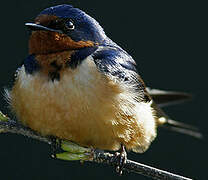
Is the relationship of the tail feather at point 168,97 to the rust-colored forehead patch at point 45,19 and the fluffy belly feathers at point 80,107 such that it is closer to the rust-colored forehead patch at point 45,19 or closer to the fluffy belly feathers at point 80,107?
the fluffy belly feathers at point 80,107

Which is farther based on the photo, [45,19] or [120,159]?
[120,159]

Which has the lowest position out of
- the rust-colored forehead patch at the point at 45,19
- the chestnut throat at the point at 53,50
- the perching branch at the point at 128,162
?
the perching branch at the point at 128,162

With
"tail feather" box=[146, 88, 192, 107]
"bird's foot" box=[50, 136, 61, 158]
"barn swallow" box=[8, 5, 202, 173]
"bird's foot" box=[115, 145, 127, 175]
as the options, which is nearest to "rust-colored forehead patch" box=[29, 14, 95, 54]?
"barn swallow" box=[8, 5, 202, 173]

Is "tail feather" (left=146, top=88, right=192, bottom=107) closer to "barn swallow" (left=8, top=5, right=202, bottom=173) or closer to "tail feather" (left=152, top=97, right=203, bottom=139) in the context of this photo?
"tail feather" (left=152, top=97, right=203, bottom=139)

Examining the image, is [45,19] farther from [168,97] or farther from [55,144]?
[168,97]

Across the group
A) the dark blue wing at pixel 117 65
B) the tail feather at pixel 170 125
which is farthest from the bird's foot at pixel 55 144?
the tail feather at pixel 170 125

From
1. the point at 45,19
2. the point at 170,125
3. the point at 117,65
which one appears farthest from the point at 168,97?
the point at 45,19

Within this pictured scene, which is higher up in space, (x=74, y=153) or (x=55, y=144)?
(x=74, y=153)
